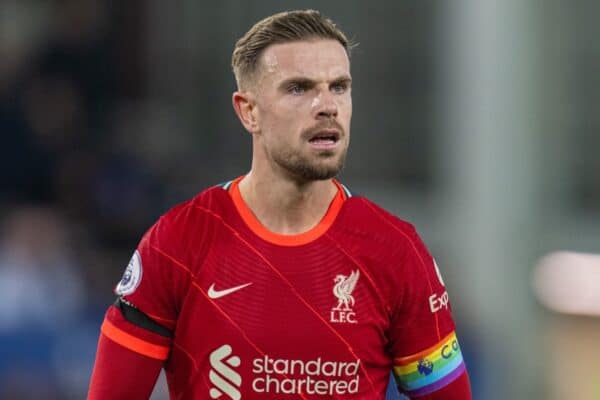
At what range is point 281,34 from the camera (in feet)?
11.7

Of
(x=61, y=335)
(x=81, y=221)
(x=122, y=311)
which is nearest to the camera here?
(x=122, y=311)

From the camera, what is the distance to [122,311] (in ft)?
11.8

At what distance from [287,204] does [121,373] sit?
569 mm

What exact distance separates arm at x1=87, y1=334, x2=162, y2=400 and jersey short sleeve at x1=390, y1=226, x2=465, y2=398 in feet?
1.95

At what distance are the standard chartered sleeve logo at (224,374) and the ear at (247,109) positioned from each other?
0.54 meters

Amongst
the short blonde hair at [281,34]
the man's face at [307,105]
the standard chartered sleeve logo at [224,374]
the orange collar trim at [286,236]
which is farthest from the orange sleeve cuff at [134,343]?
the short blonde hair at [281,34]

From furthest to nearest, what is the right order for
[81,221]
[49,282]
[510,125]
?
[510,125]
[81,221]
[49,282]

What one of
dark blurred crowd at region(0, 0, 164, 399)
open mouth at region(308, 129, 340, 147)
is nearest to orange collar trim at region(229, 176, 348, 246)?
open mouth at region(308, 129, 340, 147)

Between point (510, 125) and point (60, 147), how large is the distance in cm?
259

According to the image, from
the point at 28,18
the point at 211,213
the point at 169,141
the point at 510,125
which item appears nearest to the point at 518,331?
the point at 510,125

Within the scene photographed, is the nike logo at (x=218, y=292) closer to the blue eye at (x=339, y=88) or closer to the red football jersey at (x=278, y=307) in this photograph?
the red football jersey at (x=278, y=307)

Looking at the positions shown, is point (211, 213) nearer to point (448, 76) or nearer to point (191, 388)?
point (191, 388)

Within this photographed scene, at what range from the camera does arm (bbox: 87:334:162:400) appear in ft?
11.7

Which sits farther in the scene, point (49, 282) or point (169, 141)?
point (169, 141)
